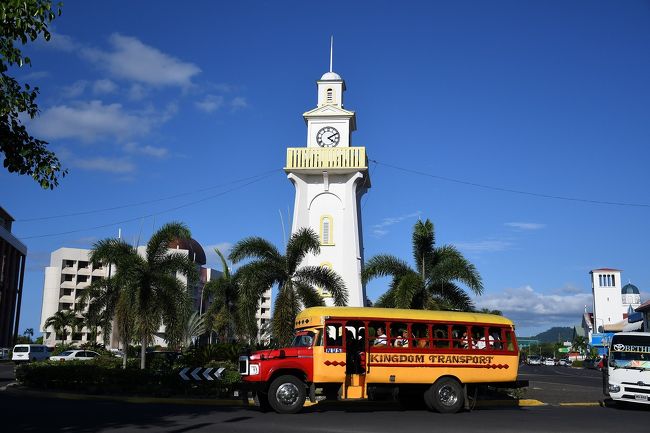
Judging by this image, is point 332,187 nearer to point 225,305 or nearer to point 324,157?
point 324,157

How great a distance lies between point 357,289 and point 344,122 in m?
11.0

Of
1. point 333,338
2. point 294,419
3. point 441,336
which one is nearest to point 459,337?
point 441,336

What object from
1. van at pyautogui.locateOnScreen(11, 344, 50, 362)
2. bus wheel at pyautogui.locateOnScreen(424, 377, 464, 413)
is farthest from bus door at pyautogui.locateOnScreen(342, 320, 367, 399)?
van at pyautogui.locateOnScreen(11, 344, 50, 362)

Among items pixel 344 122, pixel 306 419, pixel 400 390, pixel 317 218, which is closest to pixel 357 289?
pixel 317 218

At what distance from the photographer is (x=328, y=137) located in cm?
4369

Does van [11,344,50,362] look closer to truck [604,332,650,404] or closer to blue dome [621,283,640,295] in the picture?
truck [604,332,650,404]

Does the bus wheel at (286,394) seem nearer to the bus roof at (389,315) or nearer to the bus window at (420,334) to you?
the bus roof at (389,315)

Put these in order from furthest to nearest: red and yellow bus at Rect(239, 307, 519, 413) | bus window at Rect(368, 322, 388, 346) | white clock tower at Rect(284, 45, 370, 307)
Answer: white clock tower at Rect(284, 45, 370, 307), bus window at Rect(368, 322, 388, 346), red and yellow bus at Rect(239, 307, 519, 413)

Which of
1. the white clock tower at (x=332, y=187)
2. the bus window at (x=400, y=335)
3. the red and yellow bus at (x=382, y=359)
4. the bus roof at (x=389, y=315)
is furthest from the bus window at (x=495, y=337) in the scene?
the white clock tower at (x=332, y=187)

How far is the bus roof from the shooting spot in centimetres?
1698

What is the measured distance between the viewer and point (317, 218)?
43094 mm

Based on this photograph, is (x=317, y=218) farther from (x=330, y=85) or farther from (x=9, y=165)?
(x=9, y=165)

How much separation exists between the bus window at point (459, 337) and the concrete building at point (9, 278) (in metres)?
71.9

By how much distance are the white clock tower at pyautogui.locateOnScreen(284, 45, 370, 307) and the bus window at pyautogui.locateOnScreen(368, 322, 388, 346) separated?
24181 millimetres
